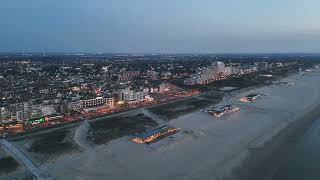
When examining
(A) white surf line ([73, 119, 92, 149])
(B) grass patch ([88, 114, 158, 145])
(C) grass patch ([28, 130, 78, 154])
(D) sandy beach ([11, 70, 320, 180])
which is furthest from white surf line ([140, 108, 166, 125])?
(C) grass patch ([28, 130, 78, 154])

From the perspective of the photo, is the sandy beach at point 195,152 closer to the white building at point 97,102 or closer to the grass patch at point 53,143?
the grass patch at point 53,143

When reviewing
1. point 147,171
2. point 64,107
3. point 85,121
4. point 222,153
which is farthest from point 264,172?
point 64,107

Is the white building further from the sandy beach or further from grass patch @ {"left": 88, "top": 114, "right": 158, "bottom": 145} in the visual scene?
the sandy beach

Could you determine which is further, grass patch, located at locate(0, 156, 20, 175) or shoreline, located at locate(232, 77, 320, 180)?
grass patch, located at locate(0, 156, 20, 175)

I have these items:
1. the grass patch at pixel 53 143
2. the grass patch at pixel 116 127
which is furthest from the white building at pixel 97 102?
the grass patch at pixel 53 143

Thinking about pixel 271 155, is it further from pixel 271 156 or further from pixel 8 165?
pixel 8 165

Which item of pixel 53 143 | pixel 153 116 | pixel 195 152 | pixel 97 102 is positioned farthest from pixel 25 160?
pixel 97 102

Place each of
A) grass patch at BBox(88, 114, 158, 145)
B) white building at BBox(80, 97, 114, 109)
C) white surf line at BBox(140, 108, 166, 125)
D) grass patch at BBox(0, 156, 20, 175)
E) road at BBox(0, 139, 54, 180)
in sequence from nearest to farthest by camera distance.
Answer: road at BBox(0, 139, 54, 180)
grass patch at BBox(0, 156, 20, 175)
grass patch at BBox(88, 114, 158, 145)
white surf line at BBox(140, 108, 166, 125)
white building at BBox(80, 97, 114, 109)
